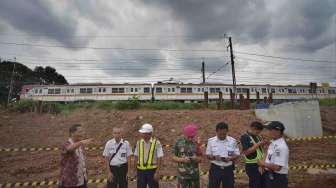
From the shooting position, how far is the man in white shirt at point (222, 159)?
3670 mm

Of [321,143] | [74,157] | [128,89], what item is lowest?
[321,143]

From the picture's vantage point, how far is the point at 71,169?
10.7 ft

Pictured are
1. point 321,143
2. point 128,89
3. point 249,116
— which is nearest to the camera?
point 321,143

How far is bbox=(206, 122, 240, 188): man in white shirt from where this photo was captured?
12.0 ft

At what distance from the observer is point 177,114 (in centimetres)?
1410

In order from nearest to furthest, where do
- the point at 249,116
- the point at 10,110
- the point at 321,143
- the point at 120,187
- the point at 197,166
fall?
1. the point at 197,166
2. the point at 120,187
3. the point at 321,143
4. the point at 249,116
5. the point at 10,110

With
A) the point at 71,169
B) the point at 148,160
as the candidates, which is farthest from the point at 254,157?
the point at 71,169

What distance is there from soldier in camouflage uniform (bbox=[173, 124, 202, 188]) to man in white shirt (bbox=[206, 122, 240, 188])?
30cm

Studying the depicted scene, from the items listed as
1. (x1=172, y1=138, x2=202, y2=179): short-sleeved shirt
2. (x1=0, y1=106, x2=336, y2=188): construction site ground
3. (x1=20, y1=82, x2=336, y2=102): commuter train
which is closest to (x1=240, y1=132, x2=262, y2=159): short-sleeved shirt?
(x1=172, y1=138, x2=202, y2=179): short-sleeved shirt

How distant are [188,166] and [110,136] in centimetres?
869

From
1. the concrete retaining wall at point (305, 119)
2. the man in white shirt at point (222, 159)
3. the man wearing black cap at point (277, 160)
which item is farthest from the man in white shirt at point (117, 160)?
the concrete retaining wall at point (305, 119)

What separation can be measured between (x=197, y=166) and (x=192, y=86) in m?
25.0

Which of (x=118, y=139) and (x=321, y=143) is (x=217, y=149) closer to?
(x=118, y=139)

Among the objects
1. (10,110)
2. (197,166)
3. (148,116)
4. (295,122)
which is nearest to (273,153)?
(197,166)
